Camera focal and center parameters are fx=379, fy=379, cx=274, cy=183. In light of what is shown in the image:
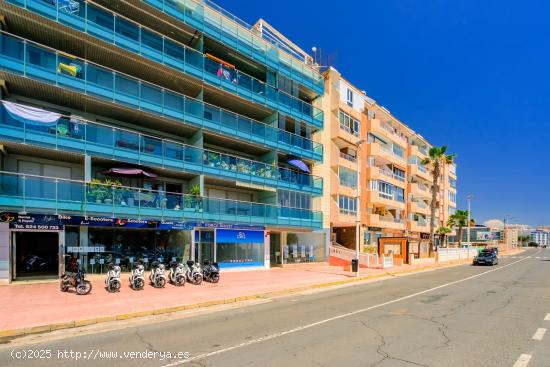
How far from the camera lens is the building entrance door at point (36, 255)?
18.4 meters

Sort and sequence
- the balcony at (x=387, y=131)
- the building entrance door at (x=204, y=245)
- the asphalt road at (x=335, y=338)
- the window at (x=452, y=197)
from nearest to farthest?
the asphalt road at (x=335, y=338) < the building entrance door at (x=204, y=245) < the balcony at (x=387, y=131) < the window at (x=452, y=197)

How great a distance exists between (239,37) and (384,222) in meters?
28.8


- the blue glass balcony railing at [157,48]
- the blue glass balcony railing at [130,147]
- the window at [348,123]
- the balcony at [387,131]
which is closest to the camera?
the blue glass balcony railing at [130,147]

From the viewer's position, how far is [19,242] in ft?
60.5

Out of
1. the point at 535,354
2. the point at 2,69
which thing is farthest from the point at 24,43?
the point at 535,354

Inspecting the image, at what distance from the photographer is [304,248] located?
3409 cm

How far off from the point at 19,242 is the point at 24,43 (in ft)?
30.9

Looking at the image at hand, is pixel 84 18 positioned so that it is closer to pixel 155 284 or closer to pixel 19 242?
pixel 19 242

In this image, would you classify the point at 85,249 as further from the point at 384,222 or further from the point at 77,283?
the point at 384,222

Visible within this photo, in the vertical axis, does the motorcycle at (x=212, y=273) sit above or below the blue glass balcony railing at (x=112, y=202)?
below

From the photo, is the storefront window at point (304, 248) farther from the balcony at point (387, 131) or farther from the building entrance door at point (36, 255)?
the building entrance door at point (36, 255)

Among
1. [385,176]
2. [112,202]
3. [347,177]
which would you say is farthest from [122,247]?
[385,176]

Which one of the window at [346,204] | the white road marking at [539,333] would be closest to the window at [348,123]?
the window at [346,204]

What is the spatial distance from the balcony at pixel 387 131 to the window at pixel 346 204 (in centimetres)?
1099
